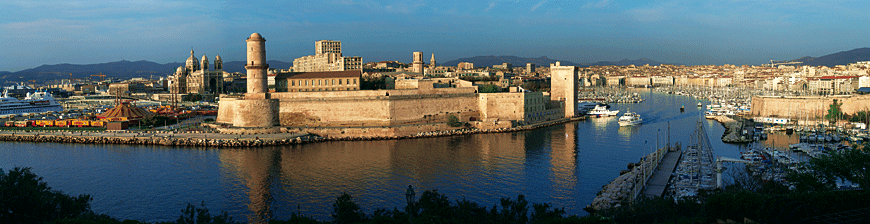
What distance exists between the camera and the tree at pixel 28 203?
9695 mm

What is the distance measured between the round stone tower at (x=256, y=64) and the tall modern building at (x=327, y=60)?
2424cm

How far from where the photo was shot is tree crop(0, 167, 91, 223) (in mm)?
9695

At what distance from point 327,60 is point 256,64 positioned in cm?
3272

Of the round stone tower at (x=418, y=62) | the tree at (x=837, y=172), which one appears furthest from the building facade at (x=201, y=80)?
the tree at (x=837, y=172)

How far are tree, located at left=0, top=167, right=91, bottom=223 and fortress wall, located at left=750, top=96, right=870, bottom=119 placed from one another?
34937mm

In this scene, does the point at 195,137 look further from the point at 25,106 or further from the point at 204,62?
the point at 204,62

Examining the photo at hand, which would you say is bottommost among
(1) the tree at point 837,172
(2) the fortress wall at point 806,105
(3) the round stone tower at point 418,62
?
(1) the tree at point 837,172

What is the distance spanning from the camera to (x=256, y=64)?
28203 mm

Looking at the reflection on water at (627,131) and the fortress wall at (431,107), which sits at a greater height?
the fortress wall at (431,107)

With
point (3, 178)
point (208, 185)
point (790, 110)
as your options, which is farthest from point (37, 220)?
point (790, 110)

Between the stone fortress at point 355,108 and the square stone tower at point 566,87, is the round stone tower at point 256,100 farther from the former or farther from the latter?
the square stone tower at point 566,87

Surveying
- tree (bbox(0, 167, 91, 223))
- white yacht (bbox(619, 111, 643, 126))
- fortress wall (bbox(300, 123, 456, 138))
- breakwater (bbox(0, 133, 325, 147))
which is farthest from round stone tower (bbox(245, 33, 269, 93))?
white yacht (bbox(619, 111, 643, 126))

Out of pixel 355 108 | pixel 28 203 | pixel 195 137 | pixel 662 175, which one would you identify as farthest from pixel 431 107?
pixel 28 203

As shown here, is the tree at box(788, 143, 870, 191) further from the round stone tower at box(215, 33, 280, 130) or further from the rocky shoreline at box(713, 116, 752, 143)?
the round stone tower at box(215, 33, 280, 130)
